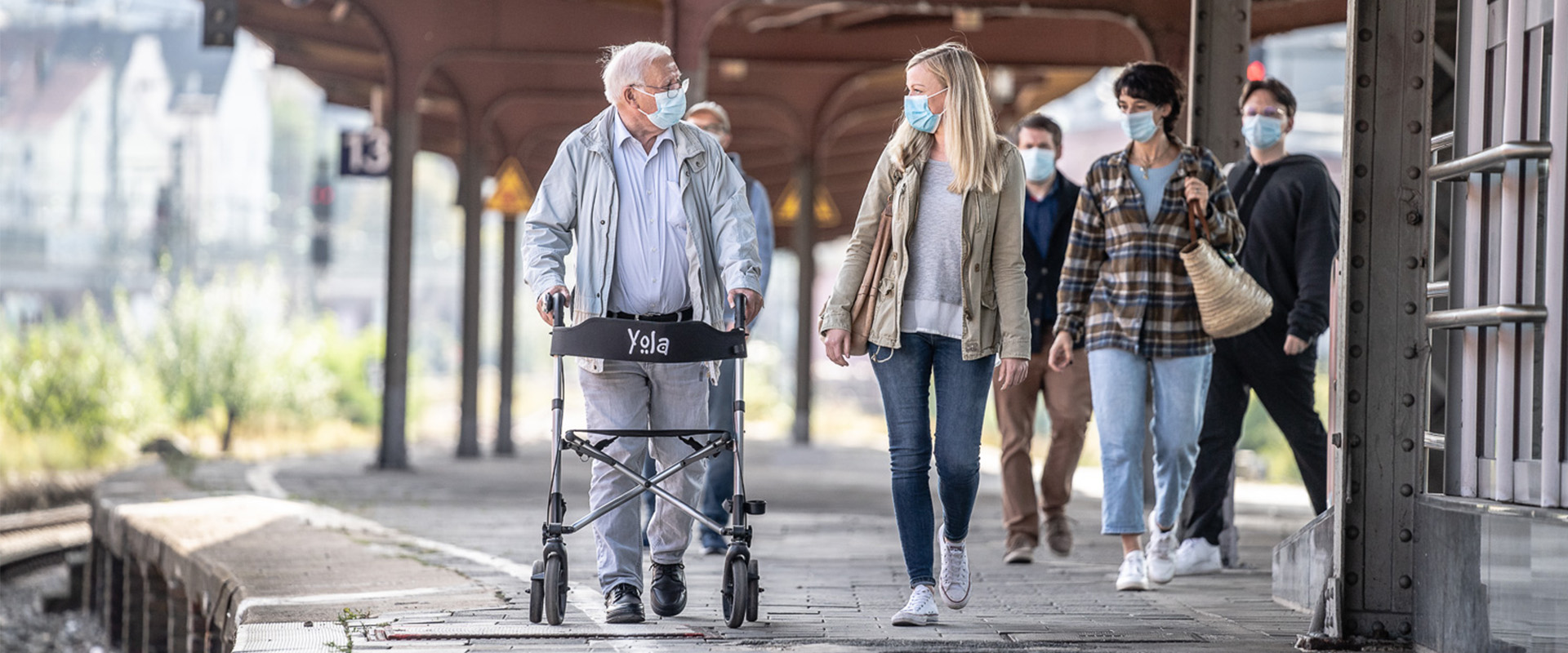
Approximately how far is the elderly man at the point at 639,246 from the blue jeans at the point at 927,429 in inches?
20.9

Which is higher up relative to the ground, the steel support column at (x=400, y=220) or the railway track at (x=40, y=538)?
the steel support column at (x=400, y=220)

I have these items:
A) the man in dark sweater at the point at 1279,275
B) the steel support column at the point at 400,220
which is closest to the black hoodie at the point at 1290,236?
the man in dark sweater at the point at 1279,275

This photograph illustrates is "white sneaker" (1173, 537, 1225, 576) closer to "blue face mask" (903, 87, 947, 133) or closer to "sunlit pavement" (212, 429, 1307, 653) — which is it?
"sunlit pavement" (212, 429, 1307, 653)

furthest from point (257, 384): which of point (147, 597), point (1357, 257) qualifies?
point (1357, 257)

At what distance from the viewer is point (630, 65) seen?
19.2ft

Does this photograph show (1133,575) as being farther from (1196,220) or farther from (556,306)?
(556,306)

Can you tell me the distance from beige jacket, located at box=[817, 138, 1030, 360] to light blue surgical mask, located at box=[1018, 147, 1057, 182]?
2.03m

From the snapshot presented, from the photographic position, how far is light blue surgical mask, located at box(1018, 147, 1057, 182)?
311 inches

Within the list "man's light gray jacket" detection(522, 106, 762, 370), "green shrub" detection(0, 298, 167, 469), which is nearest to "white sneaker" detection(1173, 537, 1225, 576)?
"man's light gray jacket" detection(522, 106, 762, 370)

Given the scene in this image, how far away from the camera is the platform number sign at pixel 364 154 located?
→ 1714 cm

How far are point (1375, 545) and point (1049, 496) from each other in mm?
3076

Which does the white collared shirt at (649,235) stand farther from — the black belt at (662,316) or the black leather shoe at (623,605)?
the black leather shoe at (623,605)

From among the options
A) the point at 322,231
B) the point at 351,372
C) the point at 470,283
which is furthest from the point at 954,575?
the point at 351,372

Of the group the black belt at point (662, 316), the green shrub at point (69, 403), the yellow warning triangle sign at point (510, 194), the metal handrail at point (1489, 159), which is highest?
the yellow warning triangle sign at point (510, 194)
